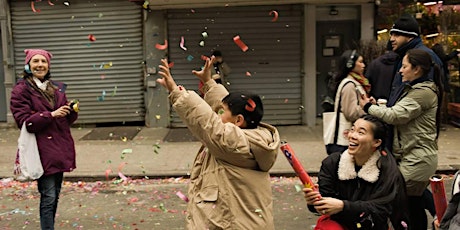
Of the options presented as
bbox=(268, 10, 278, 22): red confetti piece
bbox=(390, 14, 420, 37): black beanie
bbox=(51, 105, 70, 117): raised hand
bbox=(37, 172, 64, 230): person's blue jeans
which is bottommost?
bbox=(37, 172, 64, 230): person's blue jeans

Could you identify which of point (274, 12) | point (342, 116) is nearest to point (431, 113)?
point (342, 116)

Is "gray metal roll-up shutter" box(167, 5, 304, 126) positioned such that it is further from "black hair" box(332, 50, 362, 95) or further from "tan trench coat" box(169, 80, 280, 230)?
"tan trench coat" box(169, 80, 280, 230)

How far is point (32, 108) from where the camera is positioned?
16.8 feet

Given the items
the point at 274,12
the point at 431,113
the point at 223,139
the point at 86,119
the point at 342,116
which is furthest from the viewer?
the point at 86,119

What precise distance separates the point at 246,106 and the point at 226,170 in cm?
40

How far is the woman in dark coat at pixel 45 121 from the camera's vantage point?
507cm

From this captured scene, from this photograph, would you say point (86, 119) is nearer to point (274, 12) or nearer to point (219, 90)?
point (274, 12)

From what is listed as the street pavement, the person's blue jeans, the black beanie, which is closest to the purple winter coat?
the person's blue jeans

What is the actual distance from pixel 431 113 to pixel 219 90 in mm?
1764

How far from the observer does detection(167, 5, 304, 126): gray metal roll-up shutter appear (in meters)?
12.2

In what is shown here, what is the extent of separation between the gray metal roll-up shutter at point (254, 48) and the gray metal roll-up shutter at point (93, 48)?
3.19 feet

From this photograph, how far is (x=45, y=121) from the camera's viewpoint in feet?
16.5

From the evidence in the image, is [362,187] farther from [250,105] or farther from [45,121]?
[45,121]

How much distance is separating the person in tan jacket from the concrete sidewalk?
200 inches
